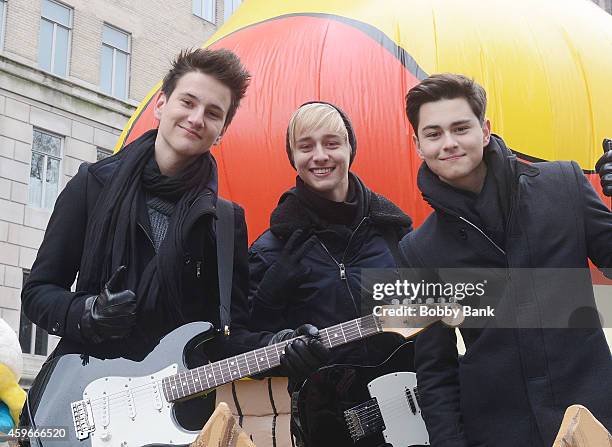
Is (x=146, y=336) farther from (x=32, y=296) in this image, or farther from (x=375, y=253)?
(x=375, y=253)

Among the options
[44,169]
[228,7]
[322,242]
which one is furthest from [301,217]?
[228,7]

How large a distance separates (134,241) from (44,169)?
12547 mm

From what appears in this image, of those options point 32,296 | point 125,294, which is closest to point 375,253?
point 125,294

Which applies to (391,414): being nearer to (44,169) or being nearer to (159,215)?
(159,215)

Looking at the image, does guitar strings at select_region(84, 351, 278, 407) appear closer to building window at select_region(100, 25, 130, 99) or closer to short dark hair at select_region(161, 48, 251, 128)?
short dark hair at select_region(161, 48, 251, 128)

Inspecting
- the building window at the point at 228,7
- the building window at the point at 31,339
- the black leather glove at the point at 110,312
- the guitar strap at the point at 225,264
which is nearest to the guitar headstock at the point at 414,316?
the guitar strap at the point at 225,264

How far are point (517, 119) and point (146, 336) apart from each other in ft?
9.05

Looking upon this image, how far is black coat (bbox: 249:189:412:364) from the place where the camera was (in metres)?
3.40

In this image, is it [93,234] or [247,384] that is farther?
[247,384]

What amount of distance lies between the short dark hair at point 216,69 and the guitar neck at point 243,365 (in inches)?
35.9

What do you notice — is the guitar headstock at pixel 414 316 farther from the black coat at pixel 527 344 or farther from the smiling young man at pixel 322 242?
the smiling young man at pixel 322 242

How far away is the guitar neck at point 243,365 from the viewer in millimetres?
2955

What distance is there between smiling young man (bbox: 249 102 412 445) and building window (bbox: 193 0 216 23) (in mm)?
15908

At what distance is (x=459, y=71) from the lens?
493cm
